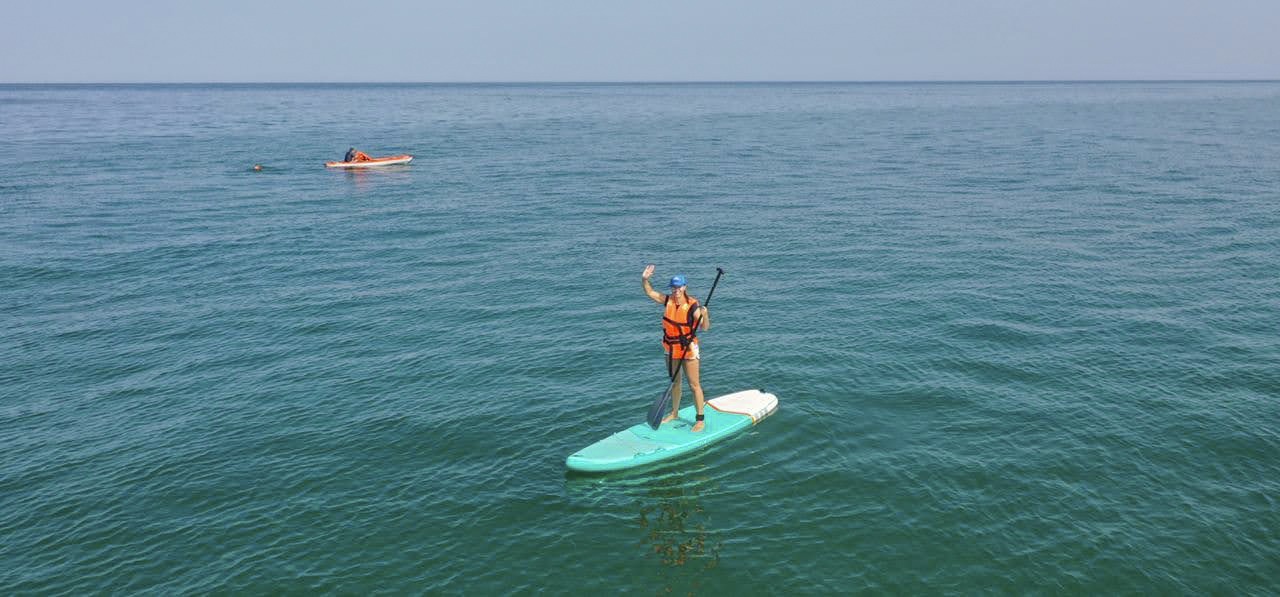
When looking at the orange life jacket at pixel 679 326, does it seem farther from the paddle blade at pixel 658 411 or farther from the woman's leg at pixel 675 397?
the paddle blade at pixel 658 411

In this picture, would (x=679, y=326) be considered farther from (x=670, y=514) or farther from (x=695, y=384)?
(x=670, y=514)

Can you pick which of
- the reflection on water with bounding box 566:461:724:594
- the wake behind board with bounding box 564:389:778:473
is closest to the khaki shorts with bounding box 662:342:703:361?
the wake behind board with bounding box 564:389:778:473

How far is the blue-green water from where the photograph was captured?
659 inches

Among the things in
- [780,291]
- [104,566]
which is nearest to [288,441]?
[104,566]

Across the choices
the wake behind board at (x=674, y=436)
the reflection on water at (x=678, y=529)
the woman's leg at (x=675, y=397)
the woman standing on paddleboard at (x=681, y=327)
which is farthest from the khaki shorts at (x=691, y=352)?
the reflection on water at (x=678, y=529)

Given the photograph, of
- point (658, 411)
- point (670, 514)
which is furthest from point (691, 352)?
point (670, 514)

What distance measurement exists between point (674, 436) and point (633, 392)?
4071mm

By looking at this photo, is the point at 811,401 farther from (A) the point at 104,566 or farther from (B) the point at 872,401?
(A) the point at 104,566

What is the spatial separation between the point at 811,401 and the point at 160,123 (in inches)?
5582

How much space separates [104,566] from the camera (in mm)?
16656

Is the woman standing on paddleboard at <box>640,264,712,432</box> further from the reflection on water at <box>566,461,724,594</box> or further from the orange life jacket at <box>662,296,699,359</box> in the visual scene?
the reflection on water at <box>566,461,724,594</box>

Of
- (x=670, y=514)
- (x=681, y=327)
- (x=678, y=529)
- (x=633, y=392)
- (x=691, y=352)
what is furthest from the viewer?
(x=633, y=392)

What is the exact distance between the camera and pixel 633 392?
81.1 ft

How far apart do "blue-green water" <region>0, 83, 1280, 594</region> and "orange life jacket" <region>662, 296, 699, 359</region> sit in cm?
309
